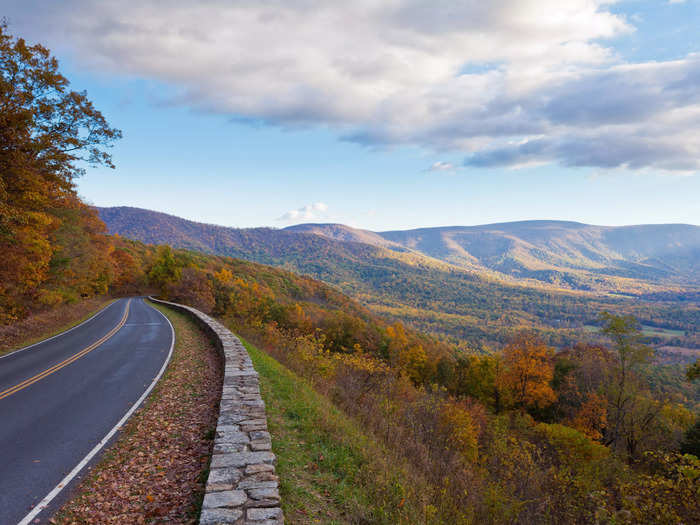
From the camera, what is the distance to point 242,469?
5234mm

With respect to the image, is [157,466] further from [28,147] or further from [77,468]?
[28,147]

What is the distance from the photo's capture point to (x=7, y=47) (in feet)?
42.4

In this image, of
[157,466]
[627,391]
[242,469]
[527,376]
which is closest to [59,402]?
[157,466]

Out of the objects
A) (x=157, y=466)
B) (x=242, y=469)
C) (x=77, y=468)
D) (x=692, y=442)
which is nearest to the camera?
(x=242, y=469)

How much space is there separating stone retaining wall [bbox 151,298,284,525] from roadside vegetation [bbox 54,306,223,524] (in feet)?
1.50

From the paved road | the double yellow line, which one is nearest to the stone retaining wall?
the paved road

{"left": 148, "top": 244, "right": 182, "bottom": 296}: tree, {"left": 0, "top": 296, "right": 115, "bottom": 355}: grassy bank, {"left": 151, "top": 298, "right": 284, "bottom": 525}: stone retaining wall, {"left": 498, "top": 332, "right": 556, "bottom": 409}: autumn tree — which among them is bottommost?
{"left": 498, "top": 332, "right": 556, "bottom": 409}: autumn tree

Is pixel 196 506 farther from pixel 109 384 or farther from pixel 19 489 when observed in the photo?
pixel 109 384

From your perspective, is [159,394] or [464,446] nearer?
[159,394]

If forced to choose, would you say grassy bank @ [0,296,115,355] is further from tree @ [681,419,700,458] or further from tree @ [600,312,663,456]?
tree @ [600,312,663,456]

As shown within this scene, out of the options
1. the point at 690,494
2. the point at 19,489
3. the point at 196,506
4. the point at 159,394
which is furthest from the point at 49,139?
the point at 690,494

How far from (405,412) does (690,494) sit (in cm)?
928

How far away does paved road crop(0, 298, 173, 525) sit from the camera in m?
5.53

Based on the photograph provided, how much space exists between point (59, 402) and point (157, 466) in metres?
5.01
